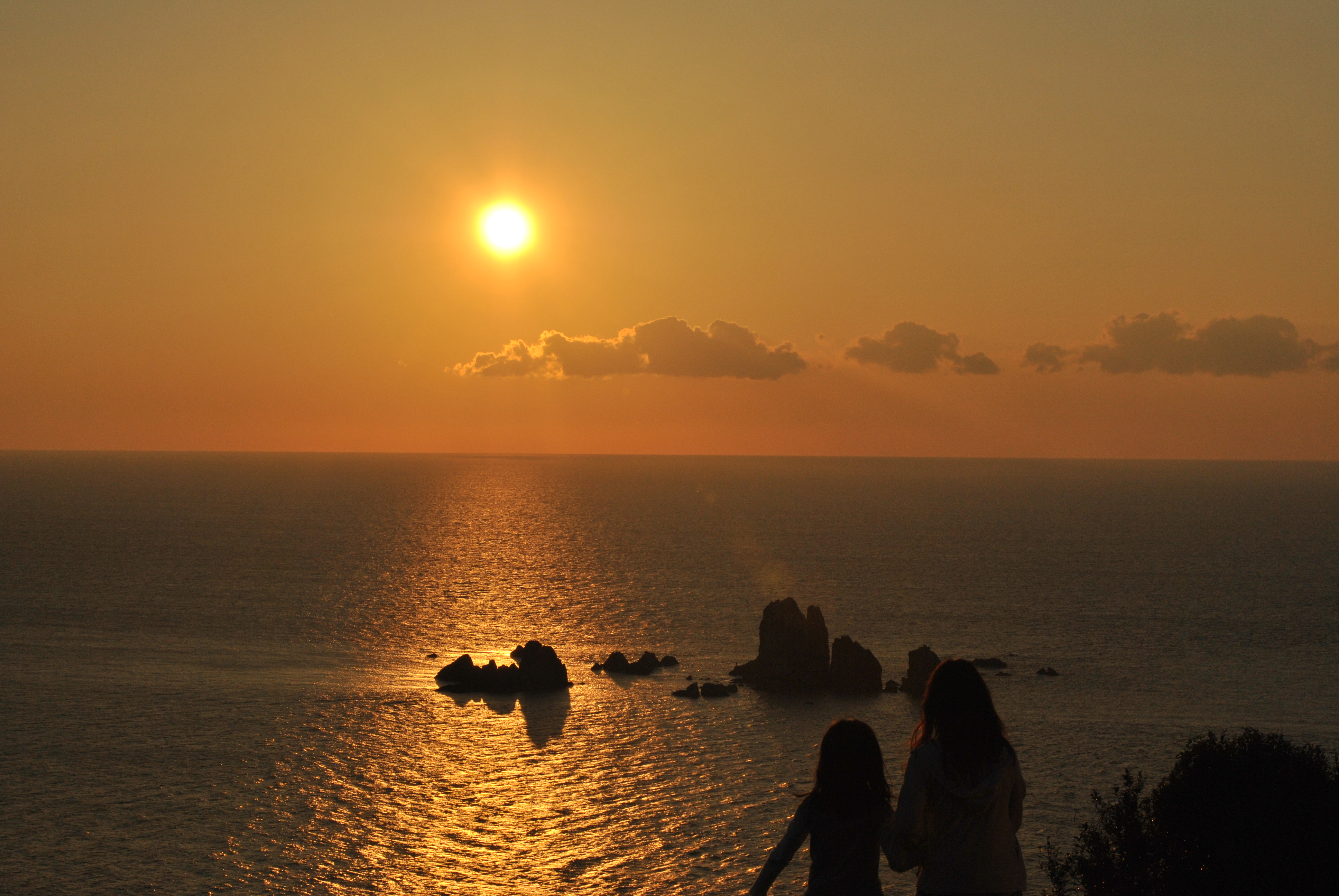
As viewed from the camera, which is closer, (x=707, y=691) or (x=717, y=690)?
(x=707, y=691)

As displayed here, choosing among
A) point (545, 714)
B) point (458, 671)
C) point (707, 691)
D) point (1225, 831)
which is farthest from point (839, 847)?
point (458, 671)

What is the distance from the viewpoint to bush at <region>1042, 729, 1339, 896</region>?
2252 cm

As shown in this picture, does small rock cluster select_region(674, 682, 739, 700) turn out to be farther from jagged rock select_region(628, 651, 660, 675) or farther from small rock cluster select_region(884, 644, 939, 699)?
small rock cluster select_region(884, 644, 939, 699)

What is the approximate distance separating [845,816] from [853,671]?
206ft

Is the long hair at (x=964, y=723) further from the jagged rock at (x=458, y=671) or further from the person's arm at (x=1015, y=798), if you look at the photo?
the jagged rock at (x=458, y=671)

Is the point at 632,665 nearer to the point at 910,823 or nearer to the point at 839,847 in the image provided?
the point at 839,847

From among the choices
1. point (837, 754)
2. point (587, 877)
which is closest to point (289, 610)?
point (587, 877)

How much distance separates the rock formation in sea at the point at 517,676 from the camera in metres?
69.7

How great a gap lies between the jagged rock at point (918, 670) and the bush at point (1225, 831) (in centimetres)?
3927

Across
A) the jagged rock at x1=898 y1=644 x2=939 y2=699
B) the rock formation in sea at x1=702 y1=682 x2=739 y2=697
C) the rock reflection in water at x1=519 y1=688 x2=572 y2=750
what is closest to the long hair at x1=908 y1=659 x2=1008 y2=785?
the rock reflection in water at x1=519 y1=688 x2=572 y2=750

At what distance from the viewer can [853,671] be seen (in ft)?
228

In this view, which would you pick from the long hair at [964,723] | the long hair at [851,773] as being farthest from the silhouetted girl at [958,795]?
the long hair at [851,773]

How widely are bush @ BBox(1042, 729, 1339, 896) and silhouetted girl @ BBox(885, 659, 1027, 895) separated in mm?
17585

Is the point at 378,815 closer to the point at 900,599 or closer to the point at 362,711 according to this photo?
the point at 362,711
